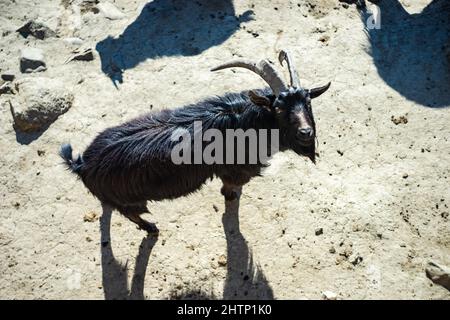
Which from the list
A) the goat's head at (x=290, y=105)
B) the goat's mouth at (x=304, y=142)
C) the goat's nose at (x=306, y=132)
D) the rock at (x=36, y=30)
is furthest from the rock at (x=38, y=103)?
the goat's nose at (x=306, y=132)

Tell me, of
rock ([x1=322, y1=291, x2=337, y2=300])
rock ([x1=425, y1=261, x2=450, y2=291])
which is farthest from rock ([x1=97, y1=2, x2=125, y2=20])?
rock ([x1=425, y1=261, x2=450, y2=291])

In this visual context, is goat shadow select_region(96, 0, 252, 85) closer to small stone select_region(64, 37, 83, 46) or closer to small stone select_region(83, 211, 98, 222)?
Result: small stone select_region(64, 37, 83, 46)

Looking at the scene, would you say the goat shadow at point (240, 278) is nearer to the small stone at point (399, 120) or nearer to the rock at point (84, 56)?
the small stone at point (399, 120)

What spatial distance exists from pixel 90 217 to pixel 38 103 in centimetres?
271

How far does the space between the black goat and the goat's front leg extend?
0.55 meters

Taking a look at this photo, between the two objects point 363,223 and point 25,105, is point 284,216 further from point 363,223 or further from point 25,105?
point 25,105

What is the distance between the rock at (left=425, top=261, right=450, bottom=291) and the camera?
5781mm

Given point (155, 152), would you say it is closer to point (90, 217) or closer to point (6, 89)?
point (90, 217)

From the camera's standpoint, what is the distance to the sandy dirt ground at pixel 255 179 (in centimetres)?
619

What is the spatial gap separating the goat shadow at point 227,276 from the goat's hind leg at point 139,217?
0.21 metres

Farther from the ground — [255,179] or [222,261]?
[255,179]

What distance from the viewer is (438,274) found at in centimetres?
584

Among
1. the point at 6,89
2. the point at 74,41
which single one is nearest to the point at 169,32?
→ the point at 74,41

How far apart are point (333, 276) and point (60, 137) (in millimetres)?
5743
